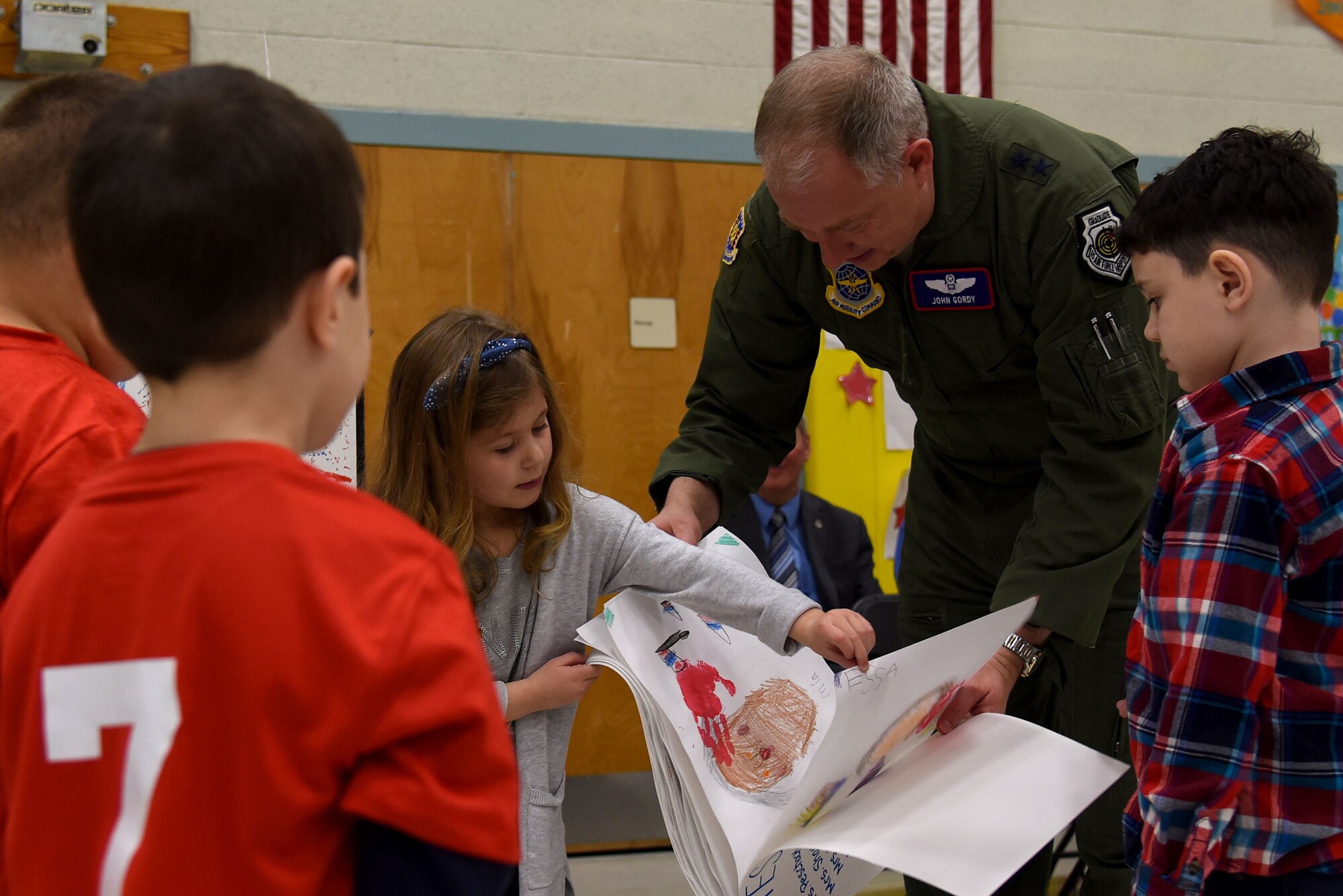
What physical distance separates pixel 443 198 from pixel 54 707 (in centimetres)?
367

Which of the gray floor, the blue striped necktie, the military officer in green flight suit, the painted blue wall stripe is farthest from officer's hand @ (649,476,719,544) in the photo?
the painted blue wall stripe

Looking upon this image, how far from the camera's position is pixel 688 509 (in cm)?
196

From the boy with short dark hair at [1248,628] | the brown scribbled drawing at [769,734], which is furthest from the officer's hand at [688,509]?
the boy with short dark hair at [1248,628]

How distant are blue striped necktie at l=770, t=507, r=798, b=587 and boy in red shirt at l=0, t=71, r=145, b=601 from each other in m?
2.72

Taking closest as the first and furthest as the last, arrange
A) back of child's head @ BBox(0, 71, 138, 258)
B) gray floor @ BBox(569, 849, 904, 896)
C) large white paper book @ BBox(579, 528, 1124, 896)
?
back of child's head @ BBox(0, 71, 138, 258), large white paper book @ BBox(579, 528, 1124, 896), gray floor @ BBox(569, 849, 904, 896)

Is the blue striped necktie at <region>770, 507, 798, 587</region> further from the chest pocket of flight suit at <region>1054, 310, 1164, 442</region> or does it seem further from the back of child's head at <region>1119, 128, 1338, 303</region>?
the back of child's head at <region>1119, 128, 1338, 303</region>

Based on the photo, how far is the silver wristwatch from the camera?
1699 millimetres

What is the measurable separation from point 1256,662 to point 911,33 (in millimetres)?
3948

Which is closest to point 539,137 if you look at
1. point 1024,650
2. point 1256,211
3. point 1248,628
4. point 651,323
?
point 651,323

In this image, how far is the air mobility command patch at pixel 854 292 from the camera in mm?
1934

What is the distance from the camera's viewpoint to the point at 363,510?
0.76 m

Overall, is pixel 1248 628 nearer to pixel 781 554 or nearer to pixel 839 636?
pixel 839 636

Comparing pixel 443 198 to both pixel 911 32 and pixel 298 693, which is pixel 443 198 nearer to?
pixel 911 32

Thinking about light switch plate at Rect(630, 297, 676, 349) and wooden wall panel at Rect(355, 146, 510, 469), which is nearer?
wooden wall panel at Rect(355, 146, 510, 469)
